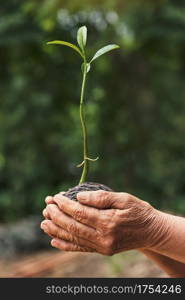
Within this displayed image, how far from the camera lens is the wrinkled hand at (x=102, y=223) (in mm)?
1091

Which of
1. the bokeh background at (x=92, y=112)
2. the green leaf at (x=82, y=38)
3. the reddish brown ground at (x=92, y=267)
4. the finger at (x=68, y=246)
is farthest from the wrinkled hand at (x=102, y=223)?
the bokeh background at (x=92, y=112)

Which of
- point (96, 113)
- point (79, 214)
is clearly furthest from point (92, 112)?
point (79, 214)

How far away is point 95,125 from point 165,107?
3.00 ft

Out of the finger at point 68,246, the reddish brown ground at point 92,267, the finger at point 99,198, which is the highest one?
the finger at point 99,198

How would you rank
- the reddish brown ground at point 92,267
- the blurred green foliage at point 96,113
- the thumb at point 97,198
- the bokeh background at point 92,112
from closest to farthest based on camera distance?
the thumb at point 97,198, the reddish brown ground at point 92,267, the bokeh background at point 92,112, the blurred green foliage at point 96,113

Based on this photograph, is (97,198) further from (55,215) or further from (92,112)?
(92,112)

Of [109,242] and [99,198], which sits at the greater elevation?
[99,198]

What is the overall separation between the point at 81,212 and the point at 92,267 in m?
2.60

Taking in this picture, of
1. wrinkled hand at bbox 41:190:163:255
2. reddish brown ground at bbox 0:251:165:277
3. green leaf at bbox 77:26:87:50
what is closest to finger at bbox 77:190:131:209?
wrinkled hand at bbox 41:190:163:255

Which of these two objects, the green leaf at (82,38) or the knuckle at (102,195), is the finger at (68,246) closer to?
the knuckle at (102,195)

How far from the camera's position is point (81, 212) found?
1.09 m

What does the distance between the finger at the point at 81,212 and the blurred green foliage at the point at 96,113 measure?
374 cm

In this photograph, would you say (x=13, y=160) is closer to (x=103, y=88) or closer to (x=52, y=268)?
(x=103, y=88)

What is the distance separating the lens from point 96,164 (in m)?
5.03
